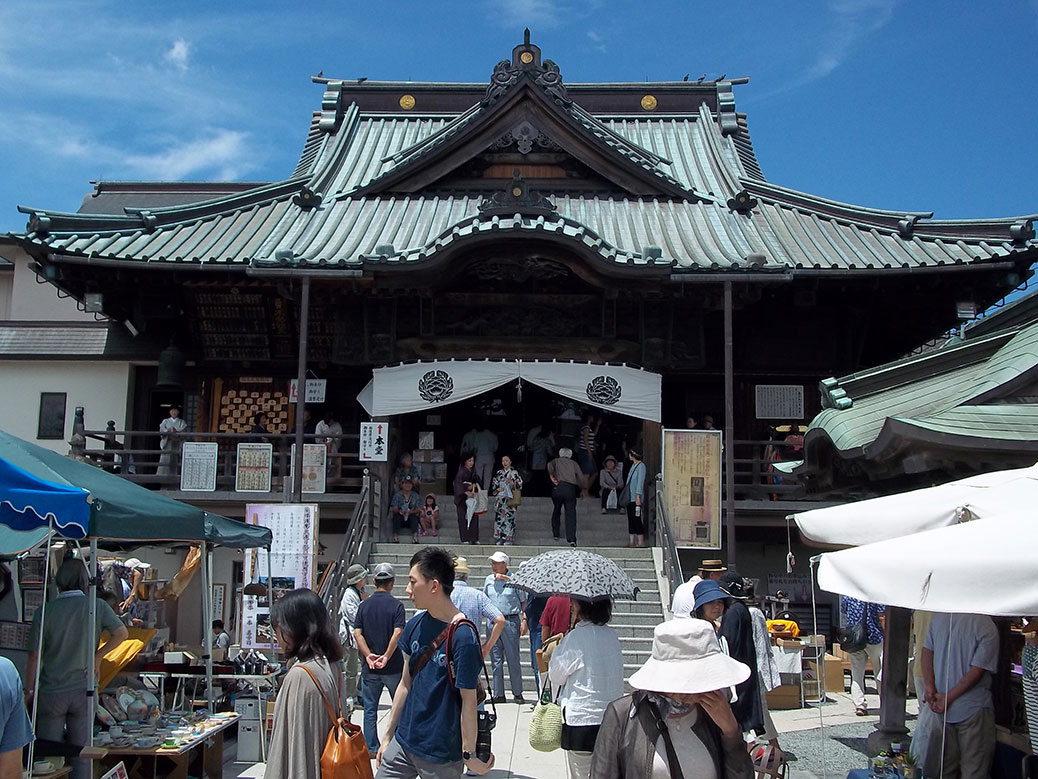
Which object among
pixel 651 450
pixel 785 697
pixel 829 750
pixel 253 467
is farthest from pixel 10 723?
pixel 651 450

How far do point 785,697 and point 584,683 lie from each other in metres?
7.38

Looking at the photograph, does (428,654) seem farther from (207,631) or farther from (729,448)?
(729,448)

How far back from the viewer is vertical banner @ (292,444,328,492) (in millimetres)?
16625

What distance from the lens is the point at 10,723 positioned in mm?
4328

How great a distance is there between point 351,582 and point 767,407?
35.3ft

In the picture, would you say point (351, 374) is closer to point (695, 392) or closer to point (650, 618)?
point (695, 392)

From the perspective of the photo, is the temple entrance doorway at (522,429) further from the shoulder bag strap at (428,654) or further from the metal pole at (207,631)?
the shoulder bag strap at (428,654)

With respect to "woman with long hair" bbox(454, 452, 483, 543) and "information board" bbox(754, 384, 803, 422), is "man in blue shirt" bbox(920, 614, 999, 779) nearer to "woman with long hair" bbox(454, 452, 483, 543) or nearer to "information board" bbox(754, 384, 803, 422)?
"woman with long hair" bbox(454, 452, 483, 543)

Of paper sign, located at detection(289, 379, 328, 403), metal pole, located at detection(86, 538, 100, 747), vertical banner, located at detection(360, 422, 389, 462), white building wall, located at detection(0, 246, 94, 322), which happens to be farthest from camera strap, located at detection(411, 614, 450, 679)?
white building wall, located at detection(0, 246, 94, 322)

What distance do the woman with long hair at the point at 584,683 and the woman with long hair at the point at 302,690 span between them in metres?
1.51

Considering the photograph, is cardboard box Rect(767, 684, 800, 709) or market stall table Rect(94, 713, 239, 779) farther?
cardboard box Rect(767, 684, 800, 709)

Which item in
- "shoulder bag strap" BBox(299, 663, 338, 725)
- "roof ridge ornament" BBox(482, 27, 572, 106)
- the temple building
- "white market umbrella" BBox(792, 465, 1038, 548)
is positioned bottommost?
"shoulder bag strap" BBox(299, 663, 338, 725)

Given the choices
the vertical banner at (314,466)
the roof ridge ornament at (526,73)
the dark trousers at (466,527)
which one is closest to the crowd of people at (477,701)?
the dark trousers at (466,527)

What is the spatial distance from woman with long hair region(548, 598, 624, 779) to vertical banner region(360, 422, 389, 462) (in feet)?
34.4
